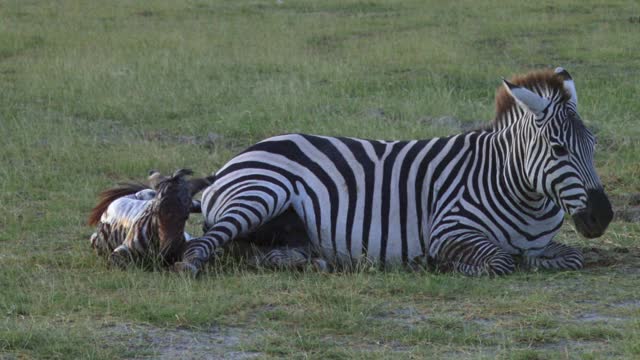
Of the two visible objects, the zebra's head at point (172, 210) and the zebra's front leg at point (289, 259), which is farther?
the zebra's front leg at point (289, 259)

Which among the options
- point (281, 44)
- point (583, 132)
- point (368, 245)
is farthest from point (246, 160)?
point (281, 44)

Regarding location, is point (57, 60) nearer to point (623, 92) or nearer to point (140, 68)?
point (140, 68)

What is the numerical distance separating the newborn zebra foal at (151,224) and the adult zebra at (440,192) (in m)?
0.14

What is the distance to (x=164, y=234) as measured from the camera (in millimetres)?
5922

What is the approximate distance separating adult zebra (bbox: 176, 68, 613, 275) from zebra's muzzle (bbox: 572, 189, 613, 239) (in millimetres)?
85

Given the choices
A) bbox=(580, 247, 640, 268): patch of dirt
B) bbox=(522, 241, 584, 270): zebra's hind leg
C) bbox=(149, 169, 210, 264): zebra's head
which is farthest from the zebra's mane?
bbox=(149, 169, 210, 264): zebra's head

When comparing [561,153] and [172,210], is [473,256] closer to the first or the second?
[561,153]

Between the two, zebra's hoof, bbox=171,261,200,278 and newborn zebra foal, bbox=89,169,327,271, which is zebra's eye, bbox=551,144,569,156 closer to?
newborn zebra foal, bbox=89,169,327,271

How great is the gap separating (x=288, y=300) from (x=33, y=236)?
7.87ft

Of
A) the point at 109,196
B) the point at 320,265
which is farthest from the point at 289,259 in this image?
the point at 109,196

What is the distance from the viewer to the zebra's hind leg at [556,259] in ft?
20.1

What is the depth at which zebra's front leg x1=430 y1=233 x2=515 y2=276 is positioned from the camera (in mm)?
5910

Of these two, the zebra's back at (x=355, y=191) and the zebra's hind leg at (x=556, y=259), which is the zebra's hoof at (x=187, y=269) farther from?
the zebra's hind leg at (x=556, y=259)

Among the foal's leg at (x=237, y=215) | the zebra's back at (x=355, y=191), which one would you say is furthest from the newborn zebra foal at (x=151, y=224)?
the zebra's back at (x=355, y=191)
